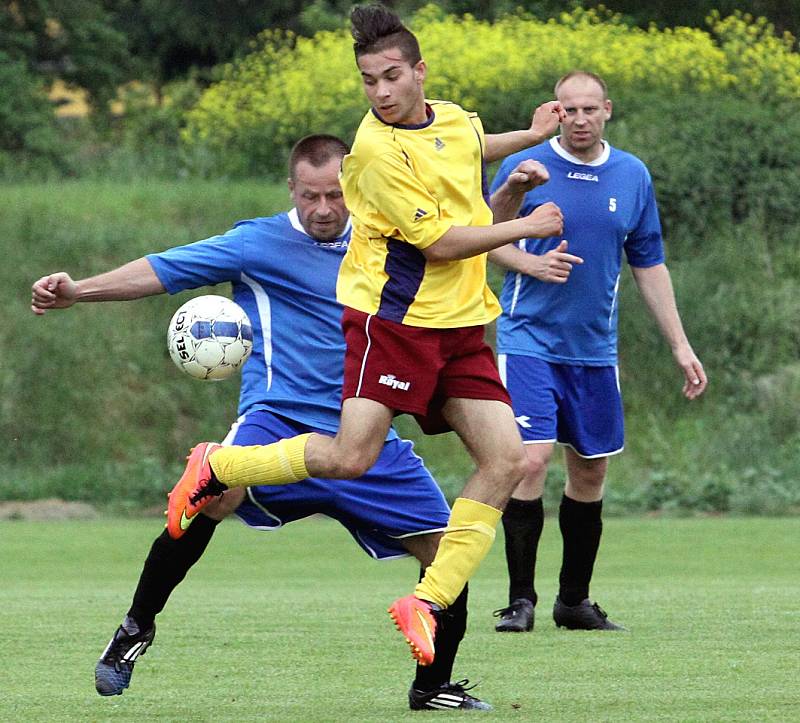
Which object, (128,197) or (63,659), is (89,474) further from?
(63,659)

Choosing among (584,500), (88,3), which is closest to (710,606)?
(584,500)

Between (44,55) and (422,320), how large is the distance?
2324 centimetres

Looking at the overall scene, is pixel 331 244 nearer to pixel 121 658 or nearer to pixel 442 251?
pixel 442 251

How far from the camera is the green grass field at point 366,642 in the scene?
5805mm

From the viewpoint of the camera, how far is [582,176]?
8305 mm

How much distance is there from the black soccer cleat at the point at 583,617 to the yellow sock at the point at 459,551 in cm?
243

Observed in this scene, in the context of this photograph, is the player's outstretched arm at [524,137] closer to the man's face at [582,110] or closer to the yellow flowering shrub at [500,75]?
the man's face at [582,110]

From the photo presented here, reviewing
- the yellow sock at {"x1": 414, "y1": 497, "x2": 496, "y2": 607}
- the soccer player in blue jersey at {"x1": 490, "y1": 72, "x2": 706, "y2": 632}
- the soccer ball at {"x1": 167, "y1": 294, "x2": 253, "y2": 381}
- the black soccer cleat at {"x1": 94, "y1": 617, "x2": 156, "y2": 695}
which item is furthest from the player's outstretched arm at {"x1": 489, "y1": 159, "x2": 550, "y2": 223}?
the black soccer cleat at {"x1": 94, "y1": 617, "x2": 156, "y2": 695}

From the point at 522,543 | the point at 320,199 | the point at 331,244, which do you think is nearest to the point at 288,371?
the point at 331,244

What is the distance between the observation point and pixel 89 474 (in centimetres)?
1772

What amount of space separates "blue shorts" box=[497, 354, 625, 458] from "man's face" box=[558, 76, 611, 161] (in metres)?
1.04

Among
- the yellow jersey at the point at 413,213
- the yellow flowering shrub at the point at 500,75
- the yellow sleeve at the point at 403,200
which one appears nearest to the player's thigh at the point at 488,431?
the yellow jersey at the point at 413,213

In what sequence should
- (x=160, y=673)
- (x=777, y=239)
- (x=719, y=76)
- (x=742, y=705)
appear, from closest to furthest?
1. (x=742, y=705)
2. (x=160, y=673)
3. (x=777, y=239)
4. (x=719, y=76)

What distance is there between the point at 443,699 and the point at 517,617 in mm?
2398
